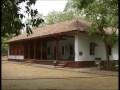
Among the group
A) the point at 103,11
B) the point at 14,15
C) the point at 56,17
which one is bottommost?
the point at 14,15

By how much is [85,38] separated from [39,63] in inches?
293

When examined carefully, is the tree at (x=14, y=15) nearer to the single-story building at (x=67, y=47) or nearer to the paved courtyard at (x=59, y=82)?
the paved courtyard at (x=59, y=82)

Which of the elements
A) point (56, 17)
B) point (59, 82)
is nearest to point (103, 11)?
point (59, 82)

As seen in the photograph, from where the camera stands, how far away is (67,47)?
110 feet

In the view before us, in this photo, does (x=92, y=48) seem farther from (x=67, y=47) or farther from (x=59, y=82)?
(x=59, y=82)

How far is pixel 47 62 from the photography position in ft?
100

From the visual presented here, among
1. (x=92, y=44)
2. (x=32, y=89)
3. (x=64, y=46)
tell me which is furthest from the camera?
(x=64, y=46)

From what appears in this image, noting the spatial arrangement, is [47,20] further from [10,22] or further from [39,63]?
[10,22]

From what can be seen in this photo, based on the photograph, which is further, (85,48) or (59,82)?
(85,48)

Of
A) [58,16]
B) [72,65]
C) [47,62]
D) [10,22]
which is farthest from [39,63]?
[58,16]

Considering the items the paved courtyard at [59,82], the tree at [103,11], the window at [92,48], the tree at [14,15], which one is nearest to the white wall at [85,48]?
the window at [92,48]

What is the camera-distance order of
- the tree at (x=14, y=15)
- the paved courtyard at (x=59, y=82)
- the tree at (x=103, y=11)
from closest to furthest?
1. the tree at (x=14, y=15)
2. the paved courtyard at (x=59, y=82)
3. the tree at (x=103, y=11)

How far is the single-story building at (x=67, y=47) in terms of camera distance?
2643cm

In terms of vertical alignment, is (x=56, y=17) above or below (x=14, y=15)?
above
